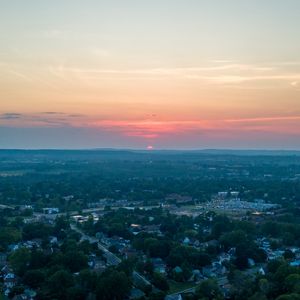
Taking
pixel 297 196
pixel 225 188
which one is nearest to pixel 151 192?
pixel 225 188

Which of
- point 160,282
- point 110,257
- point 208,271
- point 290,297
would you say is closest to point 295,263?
point 208,271

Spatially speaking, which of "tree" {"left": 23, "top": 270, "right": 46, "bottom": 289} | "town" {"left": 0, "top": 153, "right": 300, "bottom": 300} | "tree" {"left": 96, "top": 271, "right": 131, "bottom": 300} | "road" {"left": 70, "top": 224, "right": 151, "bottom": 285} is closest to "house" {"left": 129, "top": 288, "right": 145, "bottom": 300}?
"town" {"left": 0, "top": 153, "right": 300, "bottom": 300}

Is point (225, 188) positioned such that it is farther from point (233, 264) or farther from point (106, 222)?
point (233, 264)

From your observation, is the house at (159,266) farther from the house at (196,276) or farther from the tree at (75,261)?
the tree at (75,261)

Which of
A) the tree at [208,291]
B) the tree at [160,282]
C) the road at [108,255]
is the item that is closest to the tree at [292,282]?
the tree at [208,291]

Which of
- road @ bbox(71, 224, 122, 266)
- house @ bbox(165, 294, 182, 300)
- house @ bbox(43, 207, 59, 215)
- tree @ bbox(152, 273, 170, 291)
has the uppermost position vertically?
tree @ bbox(152, 273, 170, 291)

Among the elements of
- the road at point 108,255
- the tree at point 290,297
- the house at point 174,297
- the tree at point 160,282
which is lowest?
the road at point 108,255

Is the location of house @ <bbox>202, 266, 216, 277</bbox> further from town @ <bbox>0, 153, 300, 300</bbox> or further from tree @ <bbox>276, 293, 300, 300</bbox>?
tree @ <bbox>276, 293, 300, 300</bbox>

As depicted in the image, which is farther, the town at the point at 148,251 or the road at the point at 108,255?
the road at the point at 108,255

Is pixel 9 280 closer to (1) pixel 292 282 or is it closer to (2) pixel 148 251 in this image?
(2) pixel 148 251

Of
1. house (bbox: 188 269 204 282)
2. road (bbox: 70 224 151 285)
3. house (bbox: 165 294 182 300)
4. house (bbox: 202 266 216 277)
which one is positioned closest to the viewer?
house (bbox: 165 294 182 300)

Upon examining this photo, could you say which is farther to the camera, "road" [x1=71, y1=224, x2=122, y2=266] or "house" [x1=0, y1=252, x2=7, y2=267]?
"road" [x1=71, y1=224, x2=122, y2=266]
